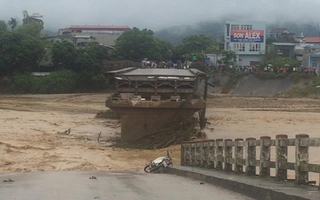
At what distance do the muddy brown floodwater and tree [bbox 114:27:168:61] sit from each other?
26.6 metres

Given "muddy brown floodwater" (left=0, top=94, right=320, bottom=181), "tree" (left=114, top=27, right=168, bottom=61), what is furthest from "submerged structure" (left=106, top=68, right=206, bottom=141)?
"tree" (left=114, top=27, right=168, bottom=61)

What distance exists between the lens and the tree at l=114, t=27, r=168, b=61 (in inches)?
2970

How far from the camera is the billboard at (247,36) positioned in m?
90.6

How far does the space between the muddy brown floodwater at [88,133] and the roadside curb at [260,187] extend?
10.7 ft

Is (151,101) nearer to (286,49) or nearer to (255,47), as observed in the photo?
(255,47)

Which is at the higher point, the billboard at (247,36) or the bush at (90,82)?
the billboard at (247,36)

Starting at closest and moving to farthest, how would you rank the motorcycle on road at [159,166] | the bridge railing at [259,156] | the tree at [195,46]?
the bridge railing at [259,156]
the motorcycle on road at [159,166]
the tree at [195,46]

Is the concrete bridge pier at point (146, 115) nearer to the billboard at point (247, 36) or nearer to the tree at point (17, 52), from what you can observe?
the tree at point (17, 52)

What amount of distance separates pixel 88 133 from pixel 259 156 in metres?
20.1

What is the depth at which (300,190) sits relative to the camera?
23.8 ft

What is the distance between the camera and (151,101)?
22.1 metres

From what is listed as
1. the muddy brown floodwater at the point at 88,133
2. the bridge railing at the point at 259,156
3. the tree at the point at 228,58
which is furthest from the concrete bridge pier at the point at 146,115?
the tree at the point at 228,58

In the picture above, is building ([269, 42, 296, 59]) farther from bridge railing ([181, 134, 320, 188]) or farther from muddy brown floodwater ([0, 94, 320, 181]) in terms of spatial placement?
bridge railing ([181, 134, 320, 188])

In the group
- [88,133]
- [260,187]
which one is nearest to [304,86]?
[88,133]
